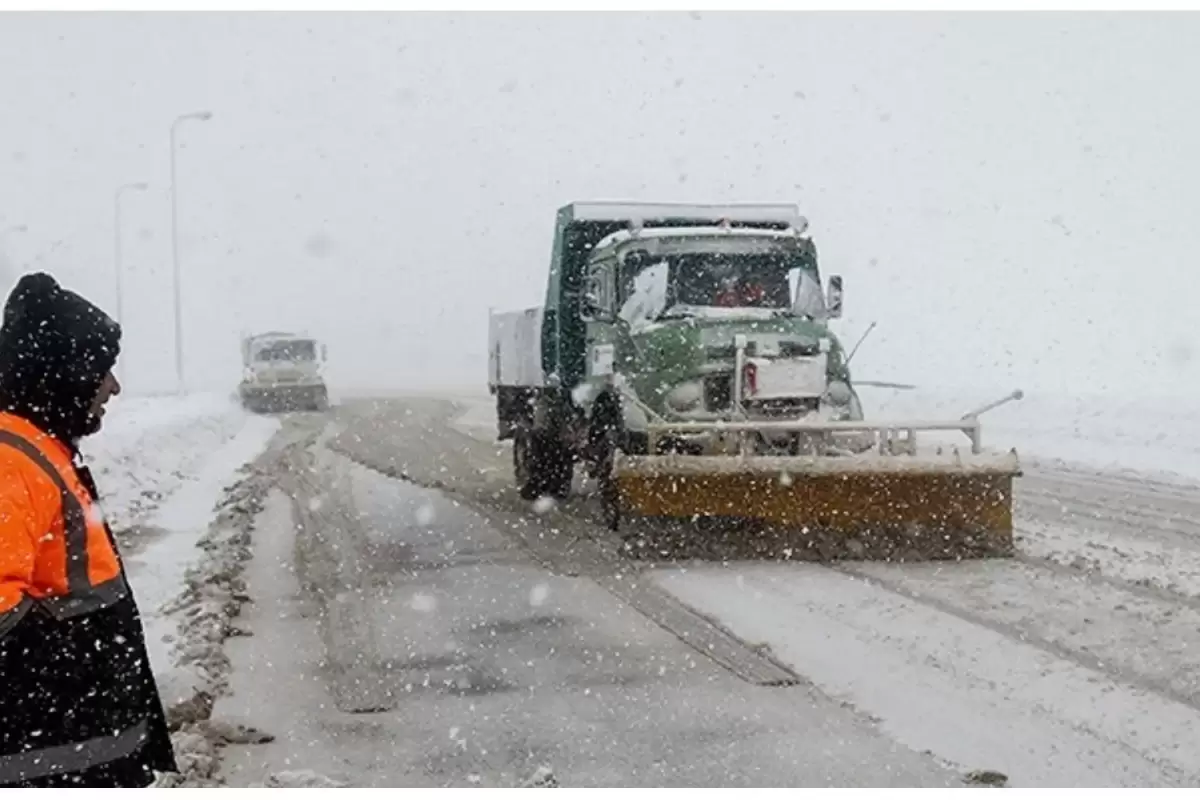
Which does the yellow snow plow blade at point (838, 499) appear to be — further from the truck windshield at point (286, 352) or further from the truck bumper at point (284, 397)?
the truck windshield at point (286, 352)

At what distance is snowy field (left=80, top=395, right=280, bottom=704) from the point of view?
8.14 meters

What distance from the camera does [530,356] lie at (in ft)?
47.8

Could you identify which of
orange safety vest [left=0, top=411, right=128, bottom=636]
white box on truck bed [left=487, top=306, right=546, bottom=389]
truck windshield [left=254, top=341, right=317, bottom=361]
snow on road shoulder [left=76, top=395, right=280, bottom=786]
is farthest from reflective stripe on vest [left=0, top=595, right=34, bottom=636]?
truck windshield [left=254, top=341, right=317, bottom=361]

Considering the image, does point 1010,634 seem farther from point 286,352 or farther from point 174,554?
point 286,352

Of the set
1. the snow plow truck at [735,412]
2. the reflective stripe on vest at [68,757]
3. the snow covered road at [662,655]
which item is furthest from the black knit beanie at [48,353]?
the snow plow truck at [735,412]

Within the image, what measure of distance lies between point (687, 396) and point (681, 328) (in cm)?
60

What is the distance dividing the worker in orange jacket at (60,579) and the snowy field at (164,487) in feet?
11.0

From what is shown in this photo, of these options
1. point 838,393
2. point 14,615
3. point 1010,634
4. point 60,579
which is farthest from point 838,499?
point 14,615

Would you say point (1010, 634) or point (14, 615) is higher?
point (14, 615)

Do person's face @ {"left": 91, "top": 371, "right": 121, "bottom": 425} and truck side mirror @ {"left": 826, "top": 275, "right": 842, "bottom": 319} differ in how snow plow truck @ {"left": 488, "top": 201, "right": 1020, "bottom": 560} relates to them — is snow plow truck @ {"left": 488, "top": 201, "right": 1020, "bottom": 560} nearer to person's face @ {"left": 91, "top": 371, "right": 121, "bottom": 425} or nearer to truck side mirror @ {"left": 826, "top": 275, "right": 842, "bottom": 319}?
truck side mirror @ {"left": 826, "top": 275, "right": 842, "bottom": 319}

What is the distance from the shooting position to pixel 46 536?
2.72 metres

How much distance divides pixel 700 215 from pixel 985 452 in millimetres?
3908
